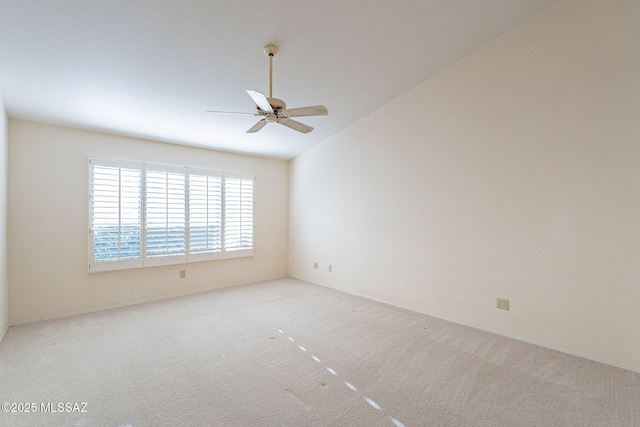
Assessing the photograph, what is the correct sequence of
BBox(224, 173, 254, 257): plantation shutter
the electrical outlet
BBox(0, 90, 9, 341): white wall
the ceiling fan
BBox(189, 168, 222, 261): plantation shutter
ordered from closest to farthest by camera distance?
the ceiling fan
BBox(0, 90, 9, 341): white wall
the electrical outlet
BBox(189, 168, 222, 261): plantation shutter
BBox(224, 173, 254, 257): plantation shutter

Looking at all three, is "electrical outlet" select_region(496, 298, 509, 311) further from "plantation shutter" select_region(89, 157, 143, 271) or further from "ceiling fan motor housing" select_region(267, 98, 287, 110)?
"plantation shutter" select_region(89, 157, 143, 271)

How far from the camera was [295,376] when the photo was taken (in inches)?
90.7

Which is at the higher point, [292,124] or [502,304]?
[292,124]

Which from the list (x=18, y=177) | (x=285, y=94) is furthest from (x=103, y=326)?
(x=285, y=94)

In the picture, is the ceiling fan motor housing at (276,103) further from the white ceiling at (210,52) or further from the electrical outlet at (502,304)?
the electrical outlet at (502,304)

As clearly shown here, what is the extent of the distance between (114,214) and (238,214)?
6.36 feet

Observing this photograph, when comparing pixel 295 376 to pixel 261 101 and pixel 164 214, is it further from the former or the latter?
pixel 164 214

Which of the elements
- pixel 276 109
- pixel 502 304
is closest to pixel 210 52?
pixel 276 109

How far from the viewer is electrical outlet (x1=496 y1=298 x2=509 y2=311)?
311cm

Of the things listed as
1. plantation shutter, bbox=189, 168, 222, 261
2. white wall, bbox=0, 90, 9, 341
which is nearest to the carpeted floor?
white wall, bbox=0, 90, 9, 341

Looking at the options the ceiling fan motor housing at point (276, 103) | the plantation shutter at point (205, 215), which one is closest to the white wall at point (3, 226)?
the plantation shutter at point (205, 215)

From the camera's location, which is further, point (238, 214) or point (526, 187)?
point (238, 214)

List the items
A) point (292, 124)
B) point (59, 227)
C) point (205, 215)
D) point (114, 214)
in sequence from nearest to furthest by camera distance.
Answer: point (292, 124)
point (59, 227)
point (114, 214)
point (205, 215)

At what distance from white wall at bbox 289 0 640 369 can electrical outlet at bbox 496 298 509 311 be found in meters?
0.05
